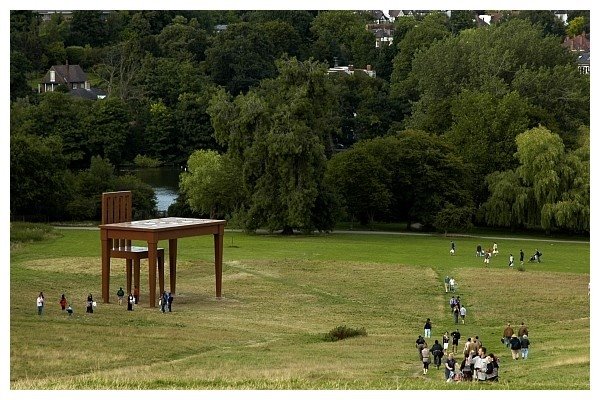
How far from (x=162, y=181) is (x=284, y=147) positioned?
31.1 m

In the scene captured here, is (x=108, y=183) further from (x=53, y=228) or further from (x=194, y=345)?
(x=194, y=345)

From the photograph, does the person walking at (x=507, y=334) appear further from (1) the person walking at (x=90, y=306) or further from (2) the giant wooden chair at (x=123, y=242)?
(1) the person walking at (x=90, y=306)

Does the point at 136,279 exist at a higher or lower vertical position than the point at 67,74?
lower

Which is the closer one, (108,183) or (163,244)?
(163,244)

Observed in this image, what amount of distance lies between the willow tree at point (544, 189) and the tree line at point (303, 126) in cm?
10

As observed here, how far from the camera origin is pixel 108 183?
92.1 meters

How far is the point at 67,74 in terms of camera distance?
450 ft

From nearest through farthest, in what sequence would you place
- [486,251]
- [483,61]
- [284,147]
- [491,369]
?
1. [491,369]
2. [486,251]
3. [284,147]
4. [483,61]

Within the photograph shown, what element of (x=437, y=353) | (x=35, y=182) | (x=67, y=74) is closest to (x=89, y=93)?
(x=67, y=74)

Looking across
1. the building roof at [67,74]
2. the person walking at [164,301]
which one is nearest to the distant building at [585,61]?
the building roof at [67,74]

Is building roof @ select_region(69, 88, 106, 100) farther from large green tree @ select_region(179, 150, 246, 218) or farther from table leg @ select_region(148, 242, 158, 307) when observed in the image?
table leg @ select_region(148, 242, 158, 307)

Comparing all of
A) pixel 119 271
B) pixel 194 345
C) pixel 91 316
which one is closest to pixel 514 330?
pixel 194 345

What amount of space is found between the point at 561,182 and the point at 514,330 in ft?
120

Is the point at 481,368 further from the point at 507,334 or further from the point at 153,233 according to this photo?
the point at 153,233
